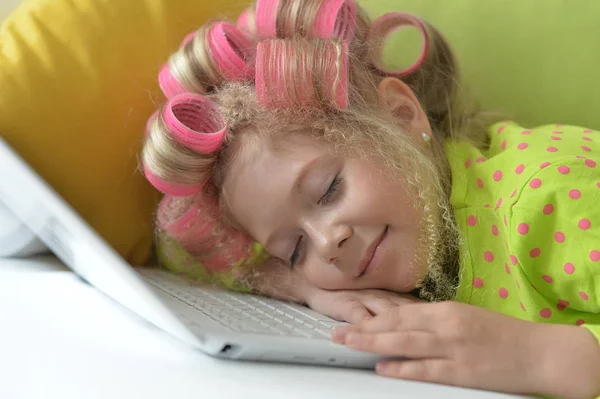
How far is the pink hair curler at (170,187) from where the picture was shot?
931 millimetres

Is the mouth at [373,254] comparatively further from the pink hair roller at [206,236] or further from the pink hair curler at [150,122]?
the pink hair curler at [150,122]

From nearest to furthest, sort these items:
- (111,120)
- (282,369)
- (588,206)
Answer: (282,369) < (588,206) < (111,120)

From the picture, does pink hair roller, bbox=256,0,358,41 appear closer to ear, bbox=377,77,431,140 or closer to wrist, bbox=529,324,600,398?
ear, bbox=377,77,431,140

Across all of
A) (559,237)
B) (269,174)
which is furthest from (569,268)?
(269,174)

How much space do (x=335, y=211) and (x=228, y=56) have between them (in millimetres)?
263

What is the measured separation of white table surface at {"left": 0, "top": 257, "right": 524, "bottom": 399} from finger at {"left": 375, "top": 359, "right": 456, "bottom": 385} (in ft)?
0.04

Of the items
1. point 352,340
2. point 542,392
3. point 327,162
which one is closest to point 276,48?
point 327,162

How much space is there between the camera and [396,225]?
871 mm

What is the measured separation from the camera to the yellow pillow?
95 cm

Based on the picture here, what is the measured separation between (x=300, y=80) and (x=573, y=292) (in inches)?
16.2

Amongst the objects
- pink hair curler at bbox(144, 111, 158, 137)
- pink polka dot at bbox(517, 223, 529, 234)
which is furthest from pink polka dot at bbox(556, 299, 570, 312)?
pink hair curler at bbox(144, 111, 158, 137)

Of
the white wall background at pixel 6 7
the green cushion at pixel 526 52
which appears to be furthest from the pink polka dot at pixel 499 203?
the white wall background at pixel 6 7

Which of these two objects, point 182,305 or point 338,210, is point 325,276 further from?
point 182,305

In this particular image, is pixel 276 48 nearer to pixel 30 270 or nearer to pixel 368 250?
pixel 368 250
